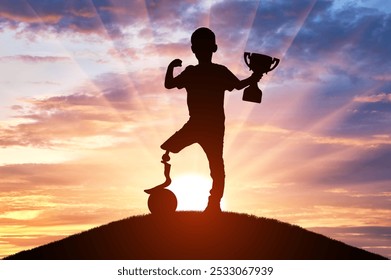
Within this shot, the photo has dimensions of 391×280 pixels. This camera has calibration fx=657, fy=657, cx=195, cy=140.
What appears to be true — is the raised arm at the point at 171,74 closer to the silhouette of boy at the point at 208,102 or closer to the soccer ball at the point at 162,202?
the silhouette of boy at the point at 208,102

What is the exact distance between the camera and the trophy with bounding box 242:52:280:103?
15531 millimetres

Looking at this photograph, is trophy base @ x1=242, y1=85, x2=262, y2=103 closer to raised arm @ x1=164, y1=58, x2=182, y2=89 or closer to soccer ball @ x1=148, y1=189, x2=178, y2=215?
raised arm @ x1=164, y1=58, x2=182, y2=89

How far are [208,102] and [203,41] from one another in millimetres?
1453

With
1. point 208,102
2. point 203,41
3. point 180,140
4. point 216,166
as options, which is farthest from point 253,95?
point 180,140

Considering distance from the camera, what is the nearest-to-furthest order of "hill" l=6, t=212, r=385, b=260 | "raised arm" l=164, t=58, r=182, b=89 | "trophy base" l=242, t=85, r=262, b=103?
"hill" l=6, t=212, r=385, b=260 → "trophy base" l=242, t=85, r=262, b=103 → "raised arm" l=164, t=58, r=182, b=89

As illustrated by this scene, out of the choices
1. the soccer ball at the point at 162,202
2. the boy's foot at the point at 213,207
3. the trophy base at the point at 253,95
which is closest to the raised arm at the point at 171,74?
the trophy base at the point at 253,95

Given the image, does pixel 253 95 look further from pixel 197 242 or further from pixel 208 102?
pixel 197 242

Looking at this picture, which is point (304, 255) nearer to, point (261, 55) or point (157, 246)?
point (157, 246)

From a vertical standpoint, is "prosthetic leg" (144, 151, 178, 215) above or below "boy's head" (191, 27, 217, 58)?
below

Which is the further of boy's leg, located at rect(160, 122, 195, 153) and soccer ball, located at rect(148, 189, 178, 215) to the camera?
soccer ball, located at rect(148, 189, 178, 215)

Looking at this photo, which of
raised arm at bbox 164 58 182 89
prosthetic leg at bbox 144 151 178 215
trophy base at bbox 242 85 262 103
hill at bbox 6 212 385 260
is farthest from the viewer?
prosthetic leg at bbox 144 151 178 215

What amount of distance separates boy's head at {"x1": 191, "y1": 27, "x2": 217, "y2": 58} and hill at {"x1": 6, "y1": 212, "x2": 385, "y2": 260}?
400 cm

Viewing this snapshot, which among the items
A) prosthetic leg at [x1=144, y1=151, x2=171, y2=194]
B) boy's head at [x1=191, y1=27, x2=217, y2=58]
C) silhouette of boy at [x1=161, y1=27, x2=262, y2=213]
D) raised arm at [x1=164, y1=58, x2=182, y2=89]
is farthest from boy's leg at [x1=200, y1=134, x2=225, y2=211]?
boy's head at [x1=191, y1=27, x2=217, y2=58]
